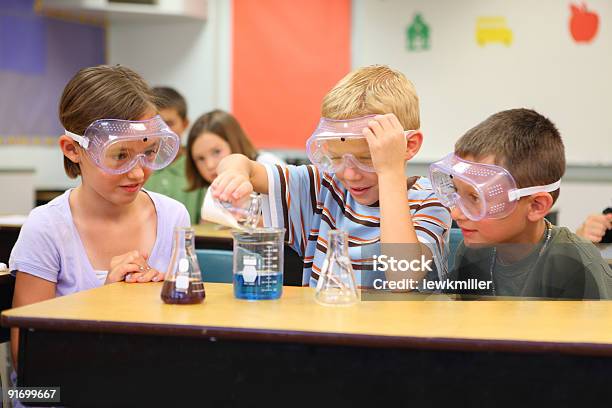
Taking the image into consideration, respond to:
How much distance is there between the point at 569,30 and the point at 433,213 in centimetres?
407

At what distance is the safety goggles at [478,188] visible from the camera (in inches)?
74.4

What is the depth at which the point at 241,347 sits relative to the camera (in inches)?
57.0

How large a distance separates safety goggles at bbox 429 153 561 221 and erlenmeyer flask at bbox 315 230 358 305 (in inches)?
14.4

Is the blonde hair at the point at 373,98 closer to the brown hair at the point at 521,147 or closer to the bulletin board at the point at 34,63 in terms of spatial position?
the brown hair at the point at 521,147

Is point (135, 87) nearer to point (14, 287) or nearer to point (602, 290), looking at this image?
point (14, 287)

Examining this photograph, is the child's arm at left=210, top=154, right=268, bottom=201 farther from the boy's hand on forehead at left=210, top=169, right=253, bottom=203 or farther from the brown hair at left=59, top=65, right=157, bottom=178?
the brown hair at left=59, top=65, right=157, bottom=178

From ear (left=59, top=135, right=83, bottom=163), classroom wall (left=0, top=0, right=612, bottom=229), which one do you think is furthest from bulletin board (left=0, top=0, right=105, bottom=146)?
ear (left=59, top=135, right=83, bottom=163)

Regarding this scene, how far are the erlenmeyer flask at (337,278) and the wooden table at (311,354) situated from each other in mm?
52

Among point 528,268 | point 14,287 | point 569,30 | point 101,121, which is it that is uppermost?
point 569,30

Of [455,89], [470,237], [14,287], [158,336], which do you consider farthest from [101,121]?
[455,89]

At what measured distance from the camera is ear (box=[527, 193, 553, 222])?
2.00 m

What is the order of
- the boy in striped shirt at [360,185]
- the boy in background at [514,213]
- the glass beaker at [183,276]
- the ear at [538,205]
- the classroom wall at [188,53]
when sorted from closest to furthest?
1. the glass beaker at [183,276]
2. the boy in background at [514,213]
3. the boy in striped shirt at [360,185]
4. the ear at [538,205]
5. the classroom wall at [188,53]

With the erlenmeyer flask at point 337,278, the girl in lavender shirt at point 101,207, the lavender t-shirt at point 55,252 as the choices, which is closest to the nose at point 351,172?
the erlenmeyer flask at point 337,278

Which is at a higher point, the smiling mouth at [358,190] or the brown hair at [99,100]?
the brown hair at [99,100]
